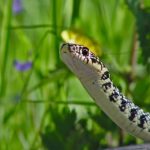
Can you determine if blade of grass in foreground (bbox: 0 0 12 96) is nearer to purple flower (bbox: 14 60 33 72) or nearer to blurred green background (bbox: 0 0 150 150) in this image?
blurred green background (bbox: 0 0 150 150)

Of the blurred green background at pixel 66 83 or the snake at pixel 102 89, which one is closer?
the snake at pixel 102 89

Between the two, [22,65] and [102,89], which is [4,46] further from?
[102,89]

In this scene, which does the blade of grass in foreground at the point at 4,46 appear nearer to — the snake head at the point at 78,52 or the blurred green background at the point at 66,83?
the blurred green background at the point at 66,83

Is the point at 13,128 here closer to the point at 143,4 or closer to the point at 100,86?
the point at 143,4

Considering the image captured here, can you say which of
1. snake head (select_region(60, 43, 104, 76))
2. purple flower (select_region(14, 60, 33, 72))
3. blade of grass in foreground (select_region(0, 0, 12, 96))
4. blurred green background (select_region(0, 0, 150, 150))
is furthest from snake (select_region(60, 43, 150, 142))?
purple flower (select_region(14, 60, 33, 72))

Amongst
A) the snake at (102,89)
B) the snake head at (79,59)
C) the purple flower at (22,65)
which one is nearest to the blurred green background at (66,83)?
the purple flower at (22,65)

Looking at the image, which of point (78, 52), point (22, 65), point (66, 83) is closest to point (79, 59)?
point (78, 52)
